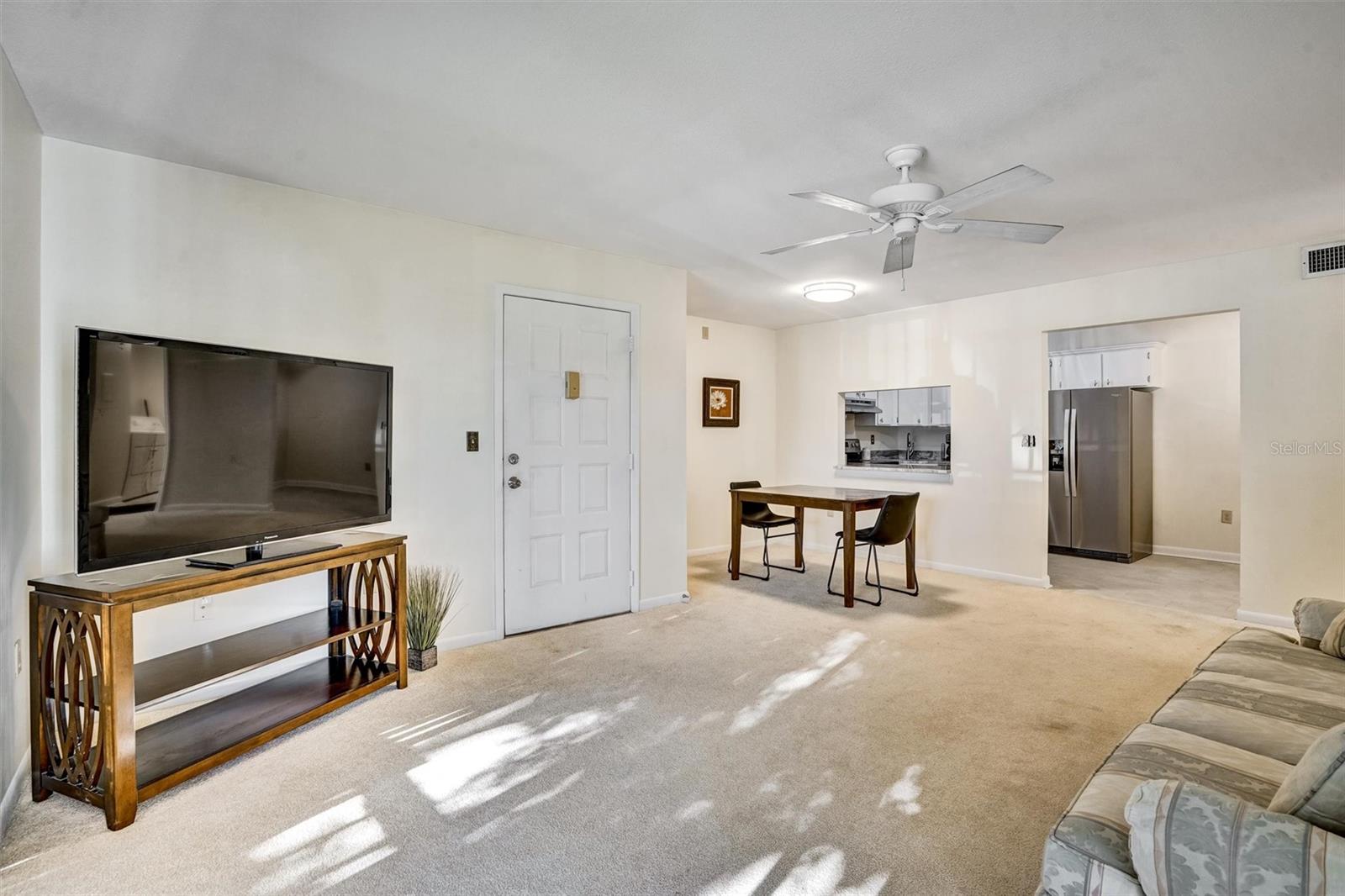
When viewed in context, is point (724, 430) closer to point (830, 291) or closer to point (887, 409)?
Answer: point (887, 409)

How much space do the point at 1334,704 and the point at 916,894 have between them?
1.37 m

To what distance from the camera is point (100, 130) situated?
249cm

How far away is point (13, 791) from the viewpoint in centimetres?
204

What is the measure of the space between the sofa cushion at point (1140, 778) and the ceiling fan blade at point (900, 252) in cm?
217

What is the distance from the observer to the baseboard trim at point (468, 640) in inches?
141

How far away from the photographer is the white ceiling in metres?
1.88

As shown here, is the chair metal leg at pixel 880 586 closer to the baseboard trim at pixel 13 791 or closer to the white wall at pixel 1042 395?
the white wall at pixel 1042 395

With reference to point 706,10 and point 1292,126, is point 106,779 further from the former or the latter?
point 1292,126

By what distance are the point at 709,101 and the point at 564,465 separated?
2.36 meters

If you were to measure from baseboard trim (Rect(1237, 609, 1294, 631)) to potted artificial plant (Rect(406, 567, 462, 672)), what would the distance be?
492 cm

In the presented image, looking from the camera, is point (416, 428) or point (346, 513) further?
point (416, 428)

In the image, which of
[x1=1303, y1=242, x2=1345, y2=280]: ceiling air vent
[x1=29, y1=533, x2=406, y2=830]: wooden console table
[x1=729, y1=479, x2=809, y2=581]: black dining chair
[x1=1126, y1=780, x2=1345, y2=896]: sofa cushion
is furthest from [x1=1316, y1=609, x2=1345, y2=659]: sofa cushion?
[x1=29, y1=533, x2=406, y2=830]: wooden console table

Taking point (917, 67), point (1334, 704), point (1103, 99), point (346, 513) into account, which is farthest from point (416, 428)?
point (1334, 704)

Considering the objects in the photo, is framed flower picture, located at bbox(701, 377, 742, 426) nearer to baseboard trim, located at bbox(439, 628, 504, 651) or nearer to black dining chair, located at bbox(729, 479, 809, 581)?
black dining chair, located at bbox(729, 479, 809, 581)
